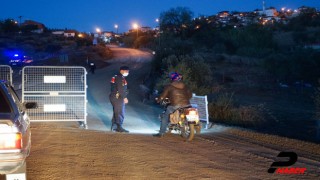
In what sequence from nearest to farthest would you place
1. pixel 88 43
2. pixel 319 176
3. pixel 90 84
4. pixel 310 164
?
1. pixel 319 176
2. pixel 310 164
3. pixel 90 84
4. pixel 88 43

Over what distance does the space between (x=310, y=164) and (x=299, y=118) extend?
55.1 feet

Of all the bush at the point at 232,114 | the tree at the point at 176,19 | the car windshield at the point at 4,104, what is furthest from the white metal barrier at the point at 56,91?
the tree at the point at 176,19

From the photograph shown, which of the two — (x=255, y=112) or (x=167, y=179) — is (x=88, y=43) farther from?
(x=167, y=179)

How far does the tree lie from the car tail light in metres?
91.9

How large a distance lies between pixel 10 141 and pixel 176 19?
328 ft

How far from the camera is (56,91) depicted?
633 inches

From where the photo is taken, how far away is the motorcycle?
43.4ft

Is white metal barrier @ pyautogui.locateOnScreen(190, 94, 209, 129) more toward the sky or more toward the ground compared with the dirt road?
more toward the sky

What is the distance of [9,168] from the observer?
6.67 meters

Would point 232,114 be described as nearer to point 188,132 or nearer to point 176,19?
point 188,132

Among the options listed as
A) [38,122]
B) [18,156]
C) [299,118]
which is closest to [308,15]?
[299,118]

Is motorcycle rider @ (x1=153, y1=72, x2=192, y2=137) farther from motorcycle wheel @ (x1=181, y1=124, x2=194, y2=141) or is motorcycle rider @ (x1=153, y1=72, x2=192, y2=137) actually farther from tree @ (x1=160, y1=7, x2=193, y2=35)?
tree @ (x1=160, y1=7, x2=193, y2=35)

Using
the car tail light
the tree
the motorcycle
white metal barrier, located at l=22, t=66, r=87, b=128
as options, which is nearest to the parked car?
the car tail light

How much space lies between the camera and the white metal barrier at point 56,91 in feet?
51.8
